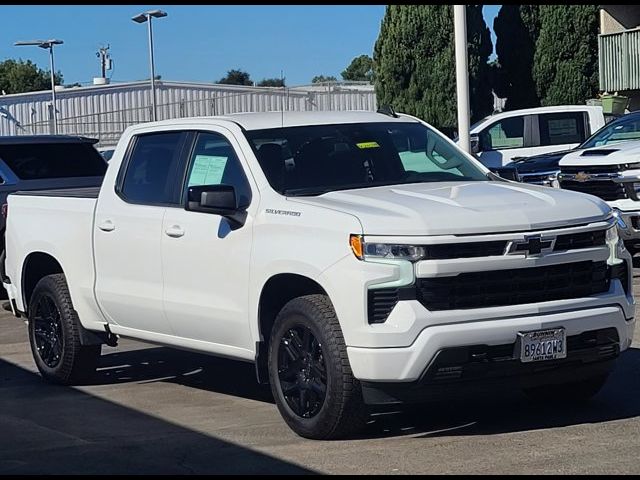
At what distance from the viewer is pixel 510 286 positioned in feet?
21.8

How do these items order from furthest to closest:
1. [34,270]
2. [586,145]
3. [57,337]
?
[586,145] < [34,270] < [57,337]

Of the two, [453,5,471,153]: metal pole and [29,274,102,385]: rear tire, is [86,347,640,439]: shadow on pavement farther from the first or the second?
[453,5,471,153]: metal pole

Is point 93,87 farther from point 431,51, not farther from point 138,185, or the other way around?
point 138,185

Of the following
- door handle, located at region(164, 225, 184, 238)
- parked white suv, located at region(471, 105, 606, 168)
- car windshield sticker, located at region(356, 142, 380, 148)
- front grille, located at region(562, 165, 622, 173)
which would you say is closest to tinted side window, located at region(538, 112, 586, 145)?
parked white suv, located at region(471, 105, 606, 168)

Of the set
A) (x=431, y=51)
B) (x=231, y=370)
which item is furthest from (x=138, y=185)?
(x=431, y=51)

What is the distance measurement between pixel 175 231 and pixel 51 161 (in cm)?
731

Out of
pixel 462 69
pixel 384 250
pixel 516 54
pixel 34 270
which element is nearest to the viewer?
pixel 384 250

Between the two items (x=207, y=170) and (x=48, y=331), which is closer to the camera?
(x=207, y=170)

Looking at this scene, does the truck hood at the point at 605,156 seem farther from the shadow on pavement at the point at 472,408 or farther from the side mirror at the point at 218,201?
the side mirror at the point at 218,201

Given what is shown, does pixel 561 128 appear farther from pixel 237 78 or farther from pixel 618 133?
pixel 237 78

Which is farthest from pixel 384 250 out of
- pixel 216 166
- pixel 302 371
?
pixel 216 166

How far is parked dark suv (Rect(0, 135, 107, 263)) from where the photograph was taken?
1448 cm

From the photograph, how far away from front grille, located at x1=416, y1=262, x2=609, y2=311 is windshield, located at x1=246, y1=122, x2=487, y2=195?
1.28m

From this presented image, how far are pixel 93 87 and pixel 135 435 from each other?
173ft
